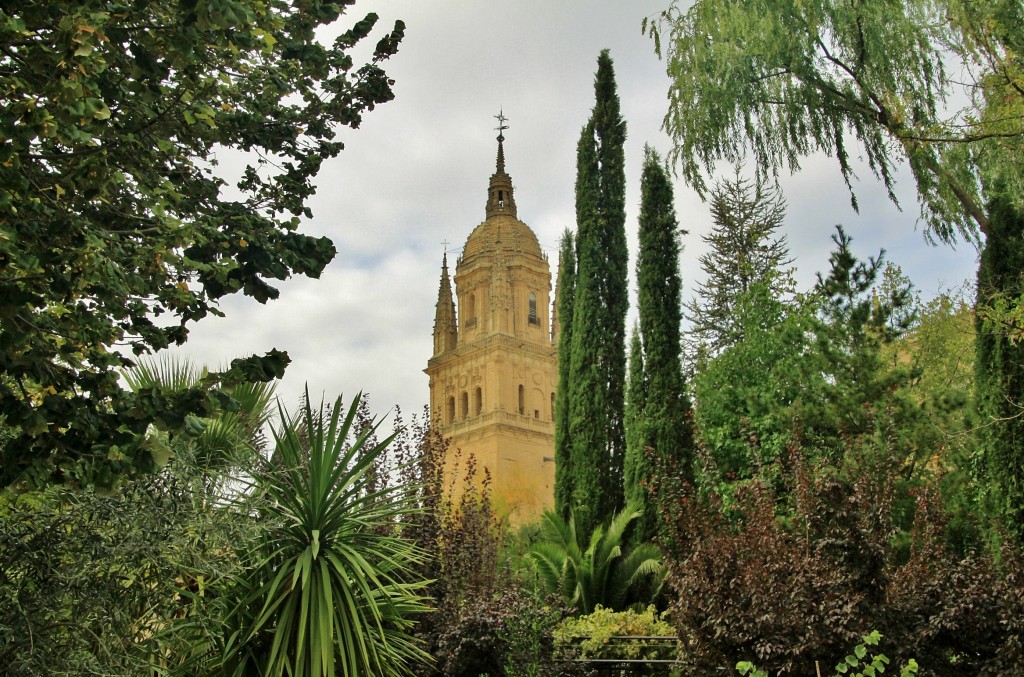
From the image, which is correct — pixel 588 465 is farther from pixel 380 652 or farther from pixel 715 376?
pixel 380 652

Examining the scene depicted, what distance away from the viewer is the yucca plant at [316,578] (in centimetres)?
693

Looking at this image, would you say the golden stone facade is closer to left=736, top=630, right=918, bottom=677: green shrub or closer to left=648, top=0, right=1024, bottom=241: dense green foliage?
left=648, top=0, right=1024, bottom=241: dense green foliage

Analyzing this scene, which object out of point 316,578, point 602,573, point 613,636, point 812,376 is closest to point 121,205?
point 316,578

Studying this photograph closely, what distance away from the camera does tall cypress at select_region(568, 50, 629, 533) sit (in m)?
16.8

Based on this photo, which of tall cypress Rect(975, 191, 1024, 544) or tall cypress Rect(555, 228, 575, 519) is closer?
tall cypress Rect(975, 191, 1024, 544)

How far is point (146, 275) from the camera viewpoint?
15.8ft

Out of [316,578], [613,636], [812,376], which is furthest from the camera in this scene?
[812,376]

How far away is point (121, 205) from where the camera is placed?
5.27 metres

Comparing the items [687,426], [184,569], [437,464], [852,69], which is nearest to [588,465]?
[687,426]

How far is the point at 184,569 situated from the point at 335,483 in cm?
249

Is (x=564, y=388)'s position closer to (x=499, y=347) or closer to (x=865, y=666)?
(x=865, y=666)

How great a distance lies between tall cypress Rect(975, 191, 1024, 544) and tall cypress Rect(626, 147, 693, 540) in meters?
4.96

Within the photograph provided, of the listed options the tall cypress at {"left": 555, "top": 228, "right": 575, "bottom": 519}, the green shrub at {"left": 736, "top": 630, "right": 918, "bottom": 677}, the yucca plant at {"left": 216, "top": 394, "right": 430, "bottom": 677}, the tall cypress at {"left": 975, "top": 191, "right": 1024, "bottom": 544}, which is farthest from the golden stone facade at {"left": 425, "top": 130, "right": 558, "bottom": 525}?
the green shrub at {"left": 736, "top": 630, "right": 918, "bottom": 677}

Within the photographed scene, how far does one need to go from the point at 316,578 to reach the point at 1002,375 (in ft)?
24.7
